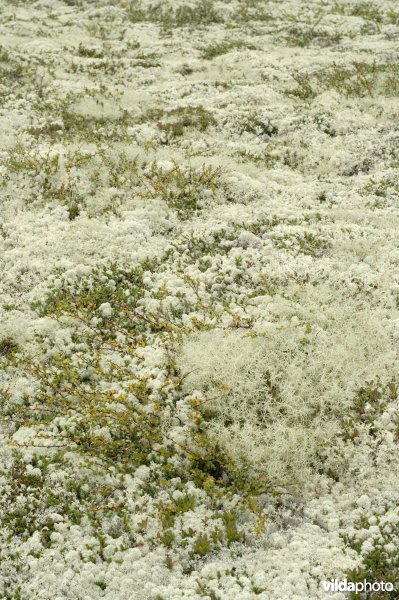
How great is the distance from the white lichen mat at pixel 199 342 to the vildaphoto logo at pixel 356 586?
0.24 ft

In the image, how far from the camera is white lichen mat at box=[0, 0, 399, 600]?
5.98 m

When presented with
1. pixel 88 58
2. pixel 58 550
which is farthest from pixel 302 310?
pixel 88 58

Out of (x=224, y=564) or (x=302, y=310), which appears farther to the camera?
(x=302, y=310)

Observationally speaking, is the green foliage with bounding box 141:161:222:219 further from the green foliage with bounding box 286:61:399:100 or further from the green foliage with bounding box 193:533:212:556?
the green foliage with bounding box 193:533:212:556

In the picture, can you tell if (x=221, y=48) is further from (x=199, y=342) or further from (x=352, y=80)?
(x=199, y=342)

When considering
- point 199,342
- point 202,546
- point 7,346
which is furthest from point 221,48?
point 202,546

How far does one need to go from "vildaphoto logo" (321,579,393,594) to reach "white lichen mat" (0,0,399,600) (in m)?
0.07

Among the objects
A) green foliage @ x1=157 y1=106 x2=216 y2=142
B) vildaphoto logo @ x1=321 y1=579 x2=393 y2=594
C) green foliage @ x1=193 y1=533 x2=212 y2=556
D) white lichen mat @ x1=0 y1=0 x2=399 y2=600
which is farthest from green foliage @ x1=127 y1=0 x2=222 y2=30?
vildaphoto logo @ x1=321 y1=579 x2=393 y2=594

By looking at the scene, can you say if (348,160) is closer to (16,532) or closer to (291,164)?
(291,164)

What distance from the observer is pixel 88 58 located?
72.1ft

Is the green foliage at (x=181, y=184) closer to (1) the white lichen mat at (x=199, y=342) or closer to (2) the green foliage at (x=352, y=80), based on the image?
(1) the white lichen mat at (x=199, y=342)

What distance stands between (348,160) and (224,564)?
37.2 ft

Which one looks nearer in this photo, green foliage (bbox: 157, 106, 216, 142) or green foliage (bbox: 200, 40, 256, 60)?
green foliage (bbox: 157, 106, 216, 142)

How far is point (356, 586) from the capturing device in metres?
5.38
